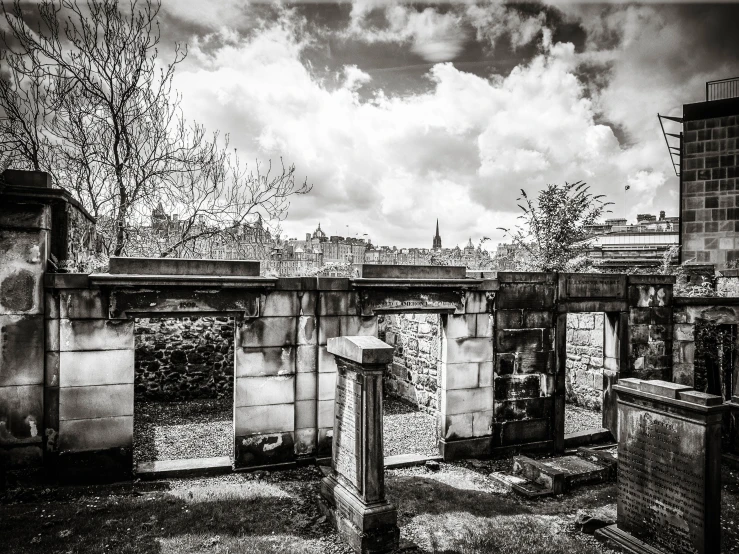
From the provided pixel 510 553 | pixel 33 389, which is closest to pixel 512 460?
pixel 510 553

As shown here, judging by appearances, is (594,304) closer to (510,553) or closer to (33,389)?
(510,553)

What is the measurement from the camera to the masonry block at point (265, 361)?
6.93m

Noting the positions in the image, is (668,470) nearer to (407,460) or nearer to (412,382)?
(407,460)

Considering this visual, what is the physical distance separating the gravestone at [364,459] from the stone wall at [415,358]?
5412mm

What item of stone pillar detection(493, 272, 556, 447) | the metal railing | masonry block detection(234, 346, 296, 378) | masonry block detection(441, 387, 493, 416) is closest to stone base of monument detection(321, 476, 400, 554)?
masonry block detection(234, 346, 296, 378)

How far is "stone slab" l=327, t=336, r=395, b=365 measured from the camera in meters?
5.04

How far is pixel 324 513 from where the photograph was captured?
18.6ft

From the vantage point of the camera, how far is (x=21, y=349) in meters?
5.92

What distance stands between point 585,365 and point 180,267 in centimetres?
1050

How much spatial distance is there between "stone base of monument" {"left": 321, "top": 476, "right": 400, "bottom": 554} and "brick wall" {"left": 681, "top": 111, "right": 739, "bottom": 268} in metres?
14.2

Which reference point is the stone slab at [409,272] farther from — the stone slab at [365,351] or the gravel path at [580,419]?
the gravel path at [580,419]

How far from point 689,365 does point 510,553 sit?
24.5 feet

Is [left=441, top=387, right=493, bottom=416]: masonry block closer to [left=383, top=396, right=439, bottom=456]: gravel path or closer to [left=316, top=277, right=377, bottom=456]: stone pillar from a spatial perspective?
[left=383, top=396, right=439, bottom=456]: gravel path

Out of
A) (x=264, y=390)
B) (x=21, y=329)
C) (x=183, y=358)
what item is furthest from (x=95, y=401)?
(x=183, y=358)
